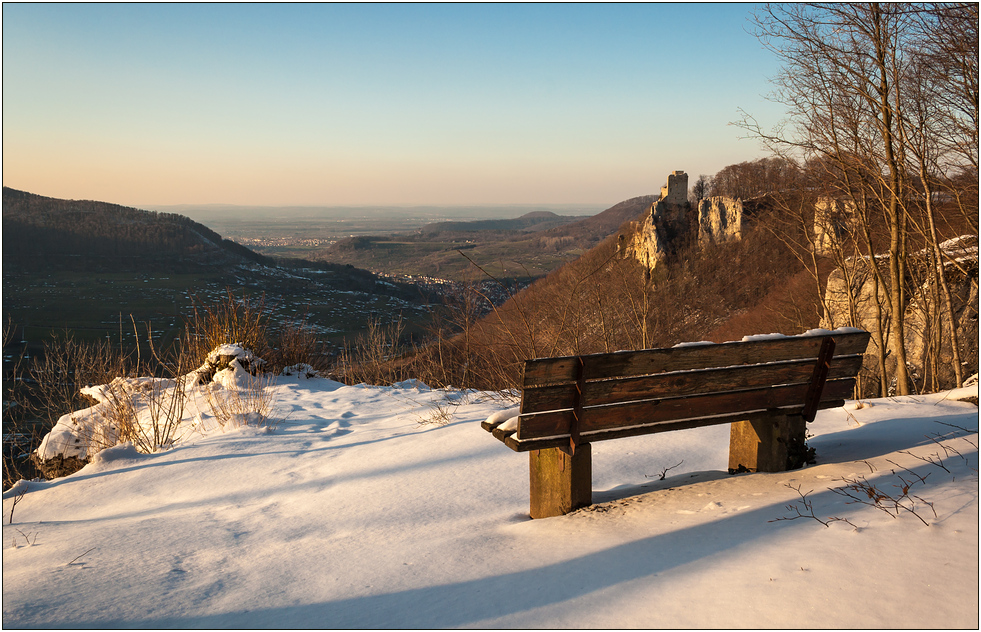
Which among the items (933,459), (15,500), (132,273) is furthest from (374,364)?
(132,273)

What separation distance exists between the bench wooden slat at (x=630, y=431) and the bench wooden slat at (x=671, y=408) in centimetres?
3

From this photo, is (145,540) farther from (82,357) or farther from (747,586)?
(82,357)

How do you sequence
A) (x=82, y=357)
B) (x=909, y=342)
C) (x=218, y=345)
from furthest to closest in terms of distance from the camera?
A: (x=909, y=342) → (x=218, y=345) → (x=82, y=357)

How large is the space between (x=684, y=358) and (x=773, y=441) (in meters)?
0.94

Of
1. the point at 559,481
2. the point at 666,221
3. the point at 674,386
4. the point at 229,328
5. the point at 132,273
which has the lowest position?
the point at 132,273

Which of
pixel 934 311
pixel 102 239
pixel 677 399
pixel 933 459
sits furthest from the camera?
pixel 102 239

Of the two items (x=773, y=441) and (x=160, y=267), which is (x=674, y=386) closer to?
(x=773, y=441)

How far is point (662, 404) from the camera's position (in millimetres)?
3123

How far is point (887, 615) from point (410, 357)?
778 cm

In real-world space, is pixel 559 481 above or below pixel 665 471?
above

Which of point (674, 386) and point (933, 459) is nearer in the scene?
point (674, 386)

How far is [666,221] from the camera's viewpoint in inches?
2085

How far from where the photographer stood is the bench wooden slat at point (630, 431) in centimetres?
294

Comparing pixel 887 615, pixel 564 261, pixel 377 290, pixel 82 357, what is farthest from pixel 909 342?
pixel 377 290
